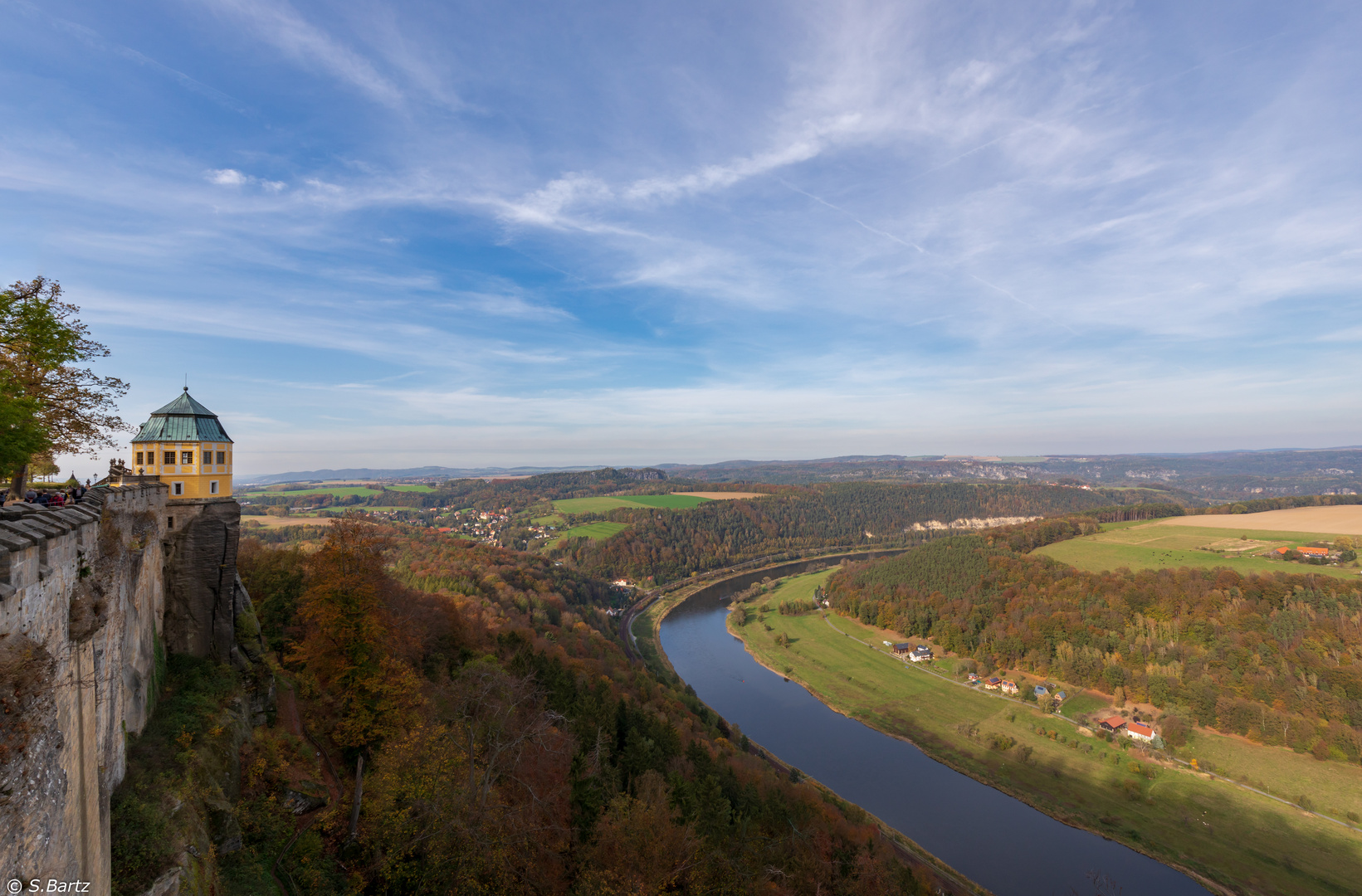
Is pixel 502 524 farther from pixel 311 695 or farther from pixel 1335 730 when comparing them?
pixel 1335 730

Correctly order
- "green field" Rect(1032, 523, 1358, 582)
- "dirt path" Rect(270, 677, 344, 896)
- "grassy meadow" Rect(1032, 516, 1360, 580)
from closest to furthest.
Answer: "dirt path" Rect(270, 677, 344, 896)
"green field" Rect(1032, 523, 1358, 582)
"grassy meadow" Rect(1032, 516, 1360, 580)

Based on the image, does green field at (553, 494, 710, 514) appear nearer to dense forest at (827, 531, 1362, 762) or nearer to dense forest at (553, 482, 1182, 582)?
dense forest at (553, 482, 1182, 582)

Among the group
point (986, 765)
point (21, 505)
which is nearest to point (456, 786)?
point (21, 505)

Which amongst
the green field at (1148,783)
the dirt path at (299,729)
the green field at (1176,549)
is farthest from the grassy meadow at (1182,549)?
the dirt path at (299,729)

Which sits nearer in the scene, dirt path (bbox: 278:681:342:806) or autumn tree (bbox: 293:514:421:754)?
dirt path (bbox: 278:681:342:806)

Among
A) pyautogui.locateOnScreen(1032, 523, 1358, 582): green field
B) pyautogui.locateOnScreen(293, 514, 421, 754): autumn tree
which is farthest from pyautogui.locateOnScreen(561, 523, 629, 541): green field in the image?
pyautogui.locateOnScreen(293, 514, 421, 754): autumn tree

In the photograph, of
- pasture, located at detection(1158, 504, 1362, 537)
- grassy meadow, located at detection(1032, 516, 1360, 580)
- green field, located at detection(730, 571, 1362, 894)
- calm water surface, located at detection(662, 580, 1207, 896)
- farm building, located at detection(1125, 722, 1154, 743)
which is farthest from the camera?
pasture, located at detection(1158, 504, 1362, 537)

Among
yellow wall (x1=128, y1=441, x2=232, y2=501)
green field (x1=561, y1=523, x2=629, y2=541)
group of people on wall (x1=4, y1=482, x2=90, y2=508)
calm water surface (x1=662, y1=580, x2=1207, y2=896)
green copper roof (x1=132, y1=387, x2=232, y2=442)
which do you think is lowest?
calm water surface (x1=662, y1=580, x2=1207, y2=896)
